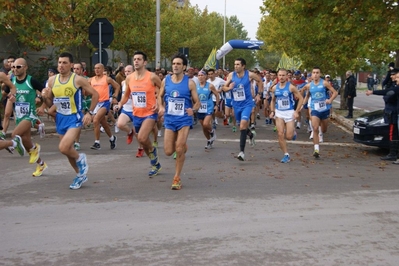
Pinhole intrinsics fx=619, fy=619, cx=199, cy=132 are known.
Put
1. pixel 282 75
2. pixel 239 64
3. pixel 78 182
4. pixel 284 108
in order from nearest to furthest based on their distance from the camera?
pixel 78 182, pixel 284 108, pixel 282 75, pixel 239 64

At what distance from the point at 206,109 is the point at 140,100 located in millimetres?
4244

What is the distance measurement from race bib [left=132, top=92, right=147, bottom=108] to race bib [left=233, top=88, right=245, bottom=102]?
2.86m

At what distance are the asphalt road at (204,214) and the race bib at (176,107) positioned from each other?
3.53 ft

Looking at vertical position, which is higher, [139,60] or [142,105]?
[139,60]

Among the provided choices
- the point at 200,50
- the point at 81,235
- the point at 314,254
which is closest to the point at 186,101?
the point at 81,235

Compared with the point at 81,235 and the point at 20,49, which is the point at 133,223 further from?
the point at 20,49

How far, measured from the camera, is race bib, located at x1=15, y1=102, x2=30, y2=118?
1052 centimetres

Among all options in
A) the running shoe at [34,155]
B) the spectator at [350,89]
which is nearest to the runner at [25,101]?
the running shoe at [34,155]

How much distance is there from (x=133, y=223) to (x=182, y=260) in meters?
1.45

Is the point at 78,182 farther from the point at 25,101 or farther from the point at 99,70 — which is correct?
the point at 99,70

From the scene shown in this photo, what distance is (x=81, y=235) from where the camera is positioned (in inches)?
243

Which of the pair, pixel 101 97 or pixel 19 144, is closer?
pixel 19 144

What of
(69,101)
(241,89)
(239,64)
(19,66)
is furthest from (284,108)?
(19,66)

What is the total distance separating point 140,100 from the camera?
407 inches
